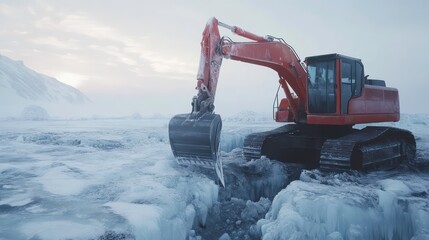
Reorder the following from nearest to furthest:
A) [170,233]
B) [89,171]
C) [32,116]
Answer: [170,233]
[89,171]
[32,116]

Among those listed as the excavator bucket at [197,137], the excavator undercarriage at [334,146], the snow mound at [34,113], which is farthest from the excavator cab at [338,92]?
the snow mound at [34,113]

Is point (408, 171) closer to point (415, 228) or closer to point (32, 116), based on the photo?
point (415, 228)

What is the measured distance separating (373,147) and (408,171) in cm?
129

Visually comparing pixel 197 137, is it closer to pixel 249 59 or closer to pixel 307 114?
pixel 249 59

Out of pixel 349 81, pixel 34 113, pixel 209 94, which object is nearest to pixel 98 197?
pixel 209 94

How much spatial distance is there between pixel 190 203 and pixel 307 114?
4.53 m

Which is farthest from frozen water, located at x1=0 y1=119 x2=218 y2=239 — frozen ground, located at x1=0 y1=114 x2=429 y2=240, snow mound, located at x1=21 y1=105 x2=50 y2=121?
snow mound, located at x1=21 y1=105 x2=50 y2=121

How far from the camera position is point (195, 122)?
256 inches

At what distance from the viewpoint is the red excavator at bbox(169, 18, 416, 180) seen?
6.71 m

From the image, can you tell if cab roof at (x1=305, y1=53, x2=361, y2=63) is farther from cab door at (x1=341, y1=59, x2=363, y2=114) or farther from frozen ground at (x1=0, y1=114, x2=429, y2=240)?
frozen ground at (x1=0, y1=114, x2=429, y2=240)

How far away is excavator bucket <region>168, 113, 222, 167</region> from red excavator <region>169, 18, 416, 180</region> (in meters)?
0.02

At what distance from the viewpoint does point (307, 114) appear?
8.73 m

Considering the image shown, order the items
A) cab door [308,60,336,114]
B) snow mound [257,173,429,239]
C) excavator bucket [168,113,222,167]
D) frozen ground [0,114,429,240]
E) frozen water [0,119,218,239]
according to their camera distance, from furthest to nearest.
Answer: cab door [308,60,336,114], excavator bucket [168,113,222,167], snow mound [257,173,429,239], frozen ground [0,114,429,240], frozen water [0,119,218,239]

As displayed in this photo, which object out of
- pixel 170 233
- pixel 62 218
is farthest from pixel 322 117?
pixel 62 218
